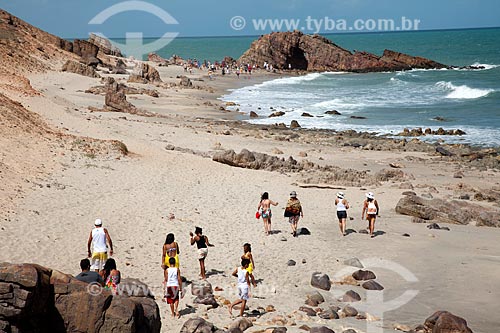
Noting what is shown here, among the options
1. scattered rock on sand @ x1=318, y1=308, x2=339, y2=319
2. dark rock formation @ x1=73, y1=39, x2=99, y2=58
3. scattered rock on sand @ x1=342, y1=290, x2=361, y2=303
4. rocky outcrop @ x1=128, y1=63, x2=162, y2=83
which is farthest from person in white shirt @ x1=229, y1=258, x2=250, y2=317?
dark rock formation @ x1=73, y1=39, x2=99, y2=58

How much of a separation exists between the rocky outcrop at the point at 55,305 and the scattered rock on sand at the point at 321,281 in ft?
17.6

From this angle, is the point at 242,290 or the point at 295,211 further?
the point at 295,211

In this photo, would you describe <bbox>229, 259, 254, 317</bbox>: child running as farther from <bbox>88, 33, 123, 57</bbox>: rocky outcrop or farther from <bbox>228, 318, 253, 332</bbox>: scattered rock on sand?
<bbox>88, 33, 123, 57</bbox>: rocky outcrop

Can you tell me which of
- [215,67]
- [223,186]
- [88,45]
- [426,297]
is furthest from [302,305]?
[215,67]

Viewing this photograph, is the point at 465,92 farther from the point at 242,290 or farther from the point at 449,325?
the point at 242,290

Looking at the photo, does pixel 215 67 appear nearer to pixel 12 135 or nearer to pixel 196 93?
pixel 196 93

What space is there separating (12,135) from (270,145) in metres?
13.6

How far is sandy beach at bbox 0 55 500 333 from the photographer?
12.2 m

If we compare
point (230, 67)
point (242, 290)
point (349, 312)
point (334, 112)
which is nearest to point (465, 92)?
point (334, 112)

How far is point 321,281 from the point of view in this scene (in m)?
12.6

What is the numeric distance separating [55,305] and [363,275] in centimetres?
730

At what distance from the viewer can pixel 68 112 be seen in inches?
1176

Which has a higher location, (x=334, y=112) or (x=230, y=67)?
(x=230, y=67)

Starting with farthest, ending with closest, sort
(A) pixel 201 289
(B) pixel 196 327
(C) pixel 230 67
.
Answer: (C) pixel 230 67, (A) pixel 201 289, (B) pixel 196 327
